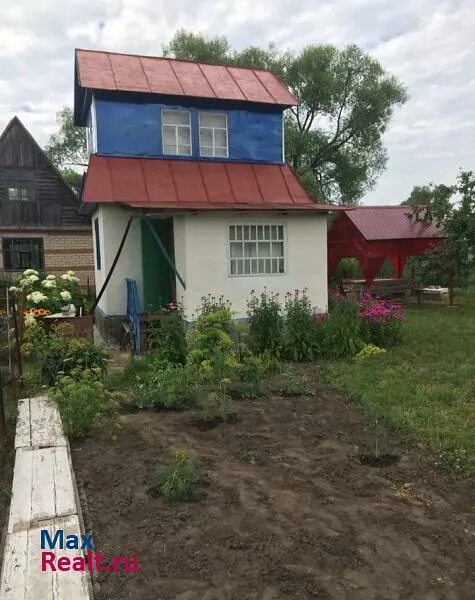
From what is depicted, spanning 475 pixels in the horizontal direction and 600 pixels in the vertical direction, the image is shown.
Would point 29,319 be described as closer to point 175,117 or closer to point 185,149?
point 185,149

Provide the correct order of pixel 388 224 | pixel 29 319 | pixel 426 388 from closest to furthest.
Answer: pixel 426 388
pixel 29 319
pixel 388 224

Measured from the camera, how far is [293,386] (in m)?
6.80

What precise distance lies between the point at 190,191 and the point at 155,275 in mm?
1880

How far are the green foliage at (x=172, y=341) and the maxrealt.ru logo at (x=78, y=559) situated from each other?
444 cm

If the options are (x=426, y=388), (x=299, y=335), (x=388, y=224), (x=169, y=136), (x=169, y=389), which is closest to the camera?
(x=169, y=389)

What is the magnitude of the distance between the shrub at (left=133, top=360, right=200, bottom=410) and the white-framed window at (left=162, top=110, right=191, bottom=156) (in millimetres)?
5904

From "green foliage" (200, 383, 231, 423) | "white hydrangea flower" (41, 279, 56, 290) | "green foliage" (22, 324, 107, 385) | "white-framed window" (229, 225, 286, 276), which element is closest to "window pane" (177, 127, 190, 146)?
"white-framed window" (229, 225, 286, 276)

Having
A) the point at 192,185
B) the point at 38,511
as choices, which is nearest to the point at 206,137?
the point at 192,185

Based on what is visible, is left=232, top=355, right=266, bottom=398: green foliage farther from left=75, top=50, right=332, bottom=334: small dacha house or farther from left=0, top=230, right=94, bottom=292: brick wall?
left=0, top=230, right=94, bottom=292: brick wall

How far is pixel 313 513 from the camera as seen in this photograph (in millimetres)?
3551

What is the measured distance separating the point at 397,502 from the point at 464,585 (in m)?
0.95

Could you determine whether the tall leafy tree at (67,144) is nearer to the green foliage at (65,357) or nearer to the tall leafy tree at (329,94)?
the tall leafy tree at (329,94)

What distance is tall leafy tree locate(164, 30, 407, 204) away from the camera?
25922 mm

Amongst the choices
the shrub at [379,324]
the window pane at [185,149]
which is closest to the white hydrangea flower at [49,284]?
the window pane at [185,149]
